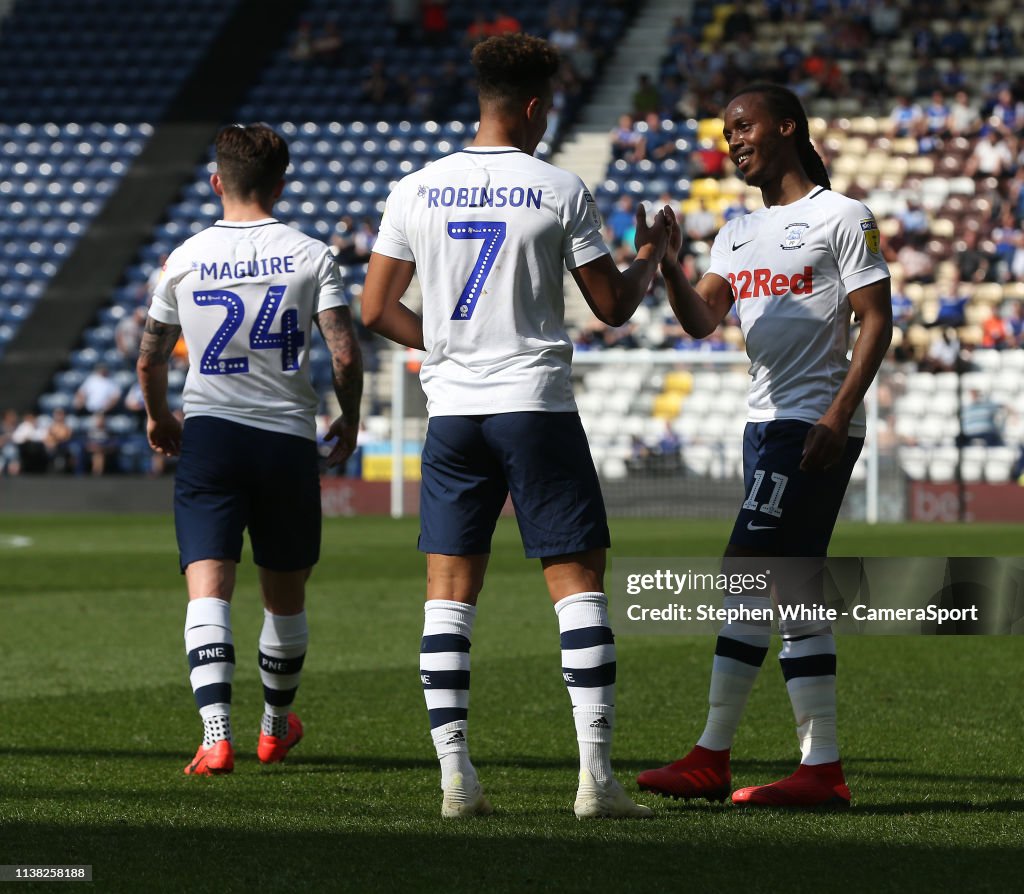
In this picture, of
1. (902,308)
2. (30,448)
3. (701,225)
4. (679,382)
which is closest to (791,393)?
(679,382)

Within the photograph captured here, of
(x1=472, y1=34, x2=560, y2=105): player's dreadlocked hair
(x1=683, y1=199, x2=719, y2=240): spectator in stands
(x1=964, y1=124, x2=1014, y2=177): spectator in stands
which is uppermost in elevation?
(x1=964, y1=124, x2=1014, y2=177): spectator in stands

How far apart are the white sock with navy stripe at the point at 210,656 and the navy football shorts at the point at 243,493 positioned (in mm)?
169

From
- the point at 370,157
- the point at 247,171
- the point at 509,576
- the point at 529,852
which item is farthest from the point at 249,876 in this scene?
the point at 370,157

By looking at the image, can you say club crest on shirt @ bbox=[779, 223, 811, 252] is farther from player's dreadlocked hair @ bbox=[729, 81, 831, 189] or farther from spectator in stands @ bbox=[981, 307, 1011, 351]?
spectator in stands @ bbox=[981, 307, 1011, 351]

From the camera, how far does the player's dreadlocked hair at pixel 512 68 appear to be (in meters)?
4.60

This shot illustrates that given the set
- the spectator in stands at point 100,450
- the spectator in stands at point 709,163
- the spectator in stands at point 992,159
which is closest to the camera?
the spectator in stands at point 100,450

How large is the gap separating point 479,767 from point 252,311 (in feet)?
5.34

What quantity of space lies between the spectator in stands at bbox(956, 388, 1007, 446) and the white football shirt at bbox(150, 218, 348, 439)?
1823 cm

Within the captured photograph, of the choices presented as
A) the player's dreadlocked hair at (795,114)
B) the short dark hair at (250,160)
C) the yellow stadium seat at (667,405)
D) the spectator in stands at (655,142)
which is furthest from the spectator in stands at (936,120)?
the player's dreadlocked hair at (795,114)

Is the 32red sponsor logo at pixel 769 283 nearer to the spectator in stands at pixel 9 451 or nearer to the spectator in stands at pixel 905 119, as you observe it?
the spectator in stands at pixel 9 451

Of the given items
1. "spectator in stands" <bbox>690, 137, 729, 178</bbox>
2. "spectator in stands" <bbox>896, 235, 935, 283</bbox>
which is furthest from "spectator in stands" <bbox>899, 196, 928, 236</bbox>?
"spectator in stands" <bbox>690, 137, 729, 178</bbox>

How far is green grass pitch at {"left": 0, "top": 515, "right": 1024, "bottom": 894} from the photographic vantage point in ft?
13.0

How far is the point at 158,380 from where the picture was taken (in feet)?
19.2

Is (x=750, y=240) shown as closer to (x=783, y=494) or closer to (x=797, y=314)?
(x=797, y=314)
